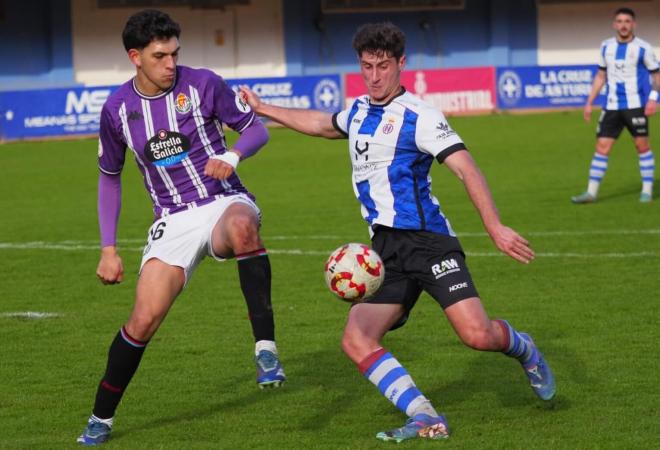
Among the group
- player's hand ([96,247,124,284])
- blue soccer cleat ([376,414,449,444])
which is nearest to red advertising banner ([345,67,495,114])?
player's hand ([96,247,124,284])

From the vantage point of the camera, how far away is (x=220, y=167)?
6.10 meters

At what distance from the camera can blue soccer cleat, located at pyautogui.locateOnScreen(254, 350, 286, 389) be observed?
661 cm

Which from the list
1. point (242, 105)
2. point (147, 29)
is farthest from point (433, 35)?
point (147, 29)

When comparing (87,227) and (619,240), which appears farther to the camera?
(87,227)

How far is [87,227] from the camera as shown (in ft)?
50.4

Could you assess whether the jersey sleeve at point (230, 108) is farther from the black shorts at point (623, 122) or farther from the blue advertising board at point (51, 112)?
the blue advertising board at point (51, 112)

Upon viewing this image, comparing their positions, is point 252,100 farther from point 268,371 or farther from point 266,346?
point 268,371

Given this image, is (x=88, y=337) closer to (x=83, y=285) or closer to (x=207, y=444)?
(x=83, y=285)

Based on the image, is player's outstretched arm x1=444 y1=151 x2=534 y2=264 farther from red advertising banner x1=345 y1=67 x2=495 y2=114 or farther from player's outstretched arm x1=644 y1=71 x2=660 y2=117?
red advertising banner x1=345 y1=67 x2=495 y2=114

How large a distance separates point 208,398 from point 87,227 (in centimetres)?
850

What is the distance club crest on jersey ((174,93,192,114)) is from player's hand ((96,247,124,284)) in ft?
2.77

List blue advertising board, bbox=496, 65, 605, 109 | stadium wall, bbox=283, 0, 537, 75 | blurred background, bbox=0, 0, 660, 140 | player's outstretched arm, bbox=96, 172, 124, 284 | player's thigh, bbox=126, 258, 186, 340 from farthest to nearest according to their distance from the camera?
stadium wall, bbox=283, 0, 537, 75, blurred background, bbox=0, 0, 660, 140, blue advertising board, bbox=496, 65, 605, 109, player's outstretched arm, bbox=96, 172, 124, 284, player's thigh, bbox=126, 258, 186, 340

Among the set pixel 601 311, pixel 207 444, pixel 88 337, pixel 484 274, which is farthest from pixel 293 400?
pixel 484 274

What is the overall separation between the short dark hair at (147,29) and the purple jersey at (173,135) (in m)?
0.31
